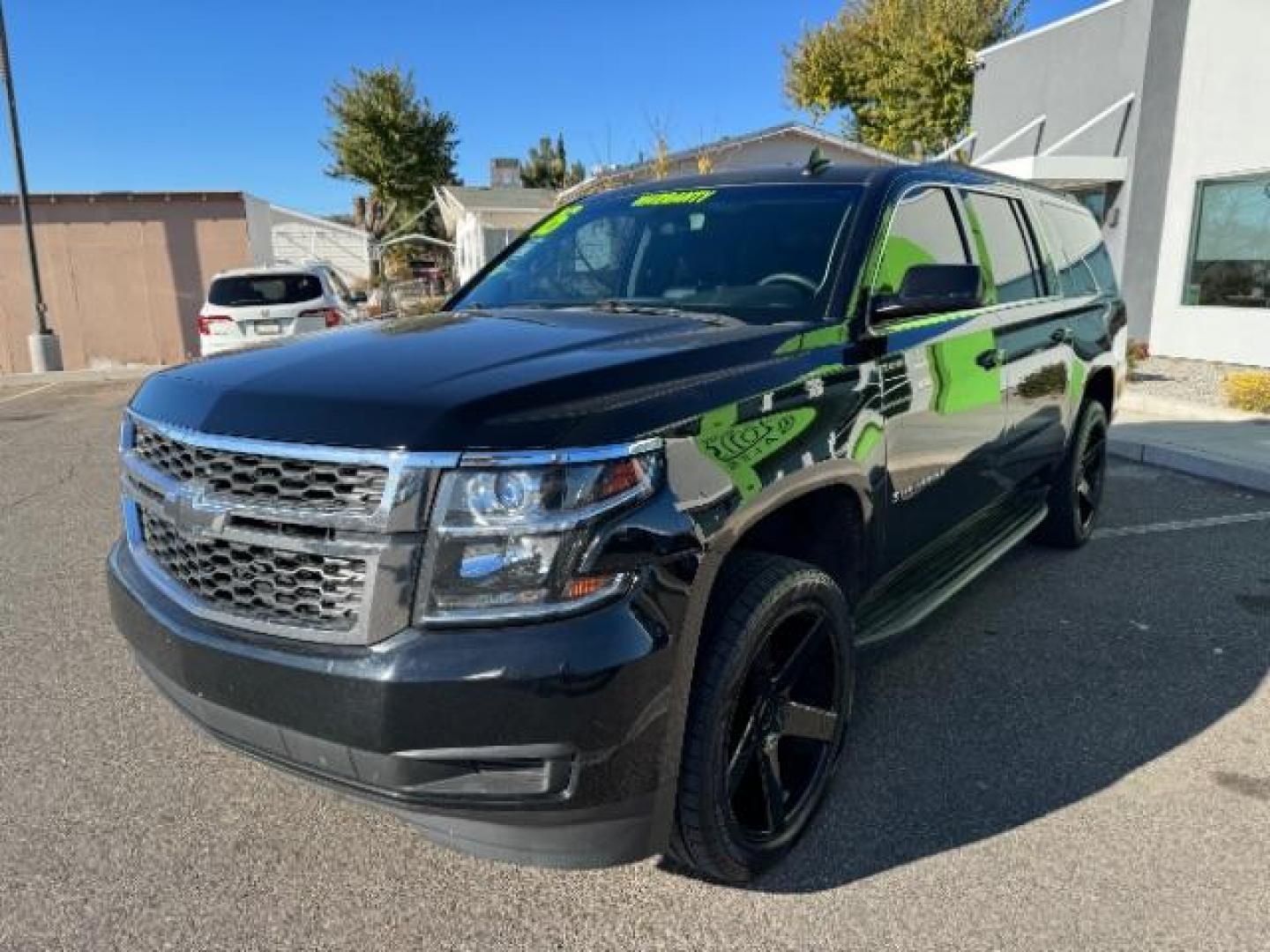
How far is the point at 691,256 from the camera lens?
342 cm

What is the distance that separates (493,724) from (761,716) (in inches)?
34.7

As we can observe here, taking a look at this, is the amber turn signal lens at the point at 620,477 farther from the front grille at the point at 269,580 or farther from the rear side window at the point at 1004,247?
the rear side window at the point at 1004,247

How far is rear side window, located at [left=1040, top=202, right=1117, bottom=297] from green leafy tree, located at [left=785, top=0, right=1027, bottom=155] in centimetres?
2414

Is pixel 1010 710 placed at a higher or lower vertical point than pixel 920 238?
lower

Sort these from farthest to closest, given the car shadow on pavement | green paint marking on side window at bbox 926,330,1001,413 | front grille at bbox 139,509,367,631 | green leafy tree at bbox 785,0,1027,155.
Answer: green leafy tree at bbox 785,0,1027,155, green paint marking on side window at bbox 926,330,1001,413, the car shadow on pavement, front grille at bbox 139,509,367,631

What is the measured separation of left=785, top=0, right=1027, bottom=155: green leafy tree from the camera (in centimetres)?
2934

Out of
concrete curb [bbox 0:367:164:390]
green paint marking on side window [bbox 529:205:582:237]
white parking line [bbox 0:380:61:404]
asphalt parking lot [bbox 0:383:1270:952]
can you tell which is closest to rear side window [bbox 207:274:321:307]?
white parking line [bbox 0:380:61:404]

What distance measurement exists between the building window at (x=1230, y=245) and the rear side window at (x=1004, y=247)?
34.9 ft

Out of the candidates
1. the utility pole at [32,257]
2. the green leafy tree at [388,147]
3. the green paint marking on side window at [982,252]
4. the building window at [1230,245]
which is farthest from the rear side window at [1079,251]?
the green leafy tree at [388,147]

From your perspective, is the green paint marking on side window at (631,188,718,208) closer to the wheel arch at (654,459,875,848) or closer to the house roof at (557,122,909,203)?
the wheel arch at (654,459,875,848)

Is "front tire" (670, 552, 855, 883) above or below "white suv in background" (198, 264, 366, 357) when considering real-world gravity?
below

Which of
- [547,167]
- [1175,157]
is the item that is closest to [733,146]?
[1175,157]

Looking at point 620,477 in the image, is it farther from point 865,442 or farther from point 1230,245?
point 1230,245

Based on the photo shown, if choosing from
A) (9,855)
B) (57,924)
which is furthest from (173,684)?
(9,855)
